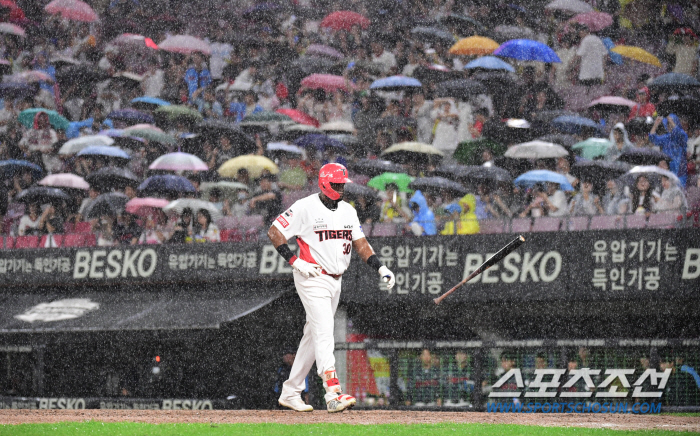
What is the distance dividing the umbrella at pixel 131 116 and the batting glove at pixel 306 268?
9.75 metres

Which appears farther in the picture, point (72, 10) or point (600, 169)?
point (72, 10)

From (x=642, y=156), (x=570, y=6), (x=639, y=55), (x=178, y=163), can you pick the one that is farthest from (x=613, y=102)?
(x=178, y=163)

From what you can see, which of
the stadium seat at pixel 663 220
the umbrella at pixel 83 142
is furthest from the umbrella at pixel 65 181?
the stadium seat at pixel 663 220

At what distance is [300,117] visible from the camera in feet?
Answer: 56.6

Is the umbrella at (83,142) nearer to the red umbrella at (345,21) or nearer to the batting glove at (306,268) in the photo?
the red umbrella at (345,21)

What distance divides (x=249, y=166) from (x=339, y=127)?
5.43 feet

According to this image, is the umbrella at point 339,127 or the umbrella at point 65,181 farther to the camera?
the umbrella at point 339,127

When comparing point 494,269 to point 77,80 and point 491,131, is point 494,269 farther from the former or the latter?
point 77,80

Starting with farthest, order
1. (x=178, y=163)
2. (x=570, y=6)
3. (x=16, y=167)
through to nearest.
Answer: (x=570, y=6)
(x=16, y=167)
(x=178, y=163)

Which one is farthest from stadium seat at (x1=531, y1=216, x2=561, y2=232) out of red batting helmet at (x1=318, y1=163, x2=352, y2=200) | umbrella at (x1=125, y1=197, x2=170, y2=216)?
umbrella at (x1=125, y1=197, x2=170, y2=216)

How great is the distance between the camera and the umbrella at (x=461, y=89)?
16391mm

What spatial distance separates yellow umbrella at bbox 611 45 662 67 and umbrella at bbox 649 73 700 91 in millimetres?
1054

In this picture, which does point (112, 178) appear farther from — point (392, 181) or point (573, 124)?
point (573, 124)

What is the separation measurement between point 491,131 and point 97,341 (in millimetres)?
6779
